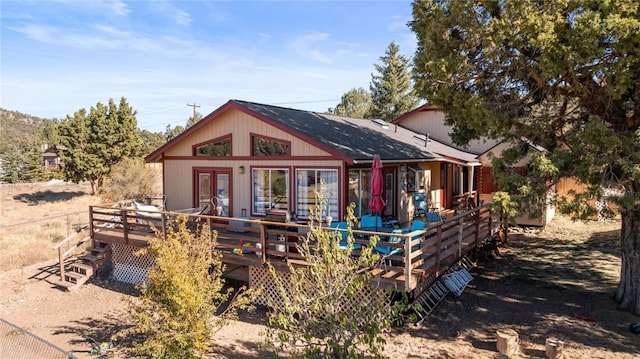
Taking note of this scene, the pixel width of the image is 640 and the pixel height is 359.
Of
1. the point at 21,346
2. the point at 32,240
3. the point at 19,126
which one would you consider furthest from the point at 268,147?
the point at 19,126

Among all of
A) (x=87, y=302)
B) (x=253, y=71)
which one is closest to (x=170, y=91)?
(x=253, y=71)

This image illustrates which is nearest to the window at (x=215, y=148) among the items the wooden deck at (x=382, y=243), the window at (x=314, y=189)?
the wooden deck at (x=382, y=243)

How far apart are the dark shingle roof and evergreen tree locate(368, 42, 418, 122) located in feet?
98.1

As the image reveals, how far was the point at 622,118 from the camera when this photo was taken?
864cm

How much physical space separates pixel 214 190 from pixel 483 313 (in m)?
9.00

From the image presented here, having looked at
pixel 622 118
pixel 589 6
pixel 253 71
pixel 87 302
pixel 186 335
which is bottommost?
pixel 87 302

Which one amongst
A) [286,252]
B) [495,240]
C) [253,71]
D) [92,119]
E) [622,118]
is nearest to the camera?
[622,118]

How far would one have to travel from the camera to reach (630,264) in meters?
9.10

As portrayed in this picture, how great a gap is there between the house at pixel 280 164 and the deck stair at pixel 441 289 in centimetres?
308

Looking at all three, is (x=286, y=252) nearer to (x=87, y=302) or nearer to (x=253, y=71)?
(x=87, y=302)

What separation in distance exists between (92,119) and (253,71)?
15.0 m

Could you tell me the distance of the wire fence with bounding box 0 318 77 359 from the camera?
764cm

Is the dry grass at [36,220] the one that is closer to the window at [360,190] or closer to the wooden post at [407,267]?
the window at [360,190]

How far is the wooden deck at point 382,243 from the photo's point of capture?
315 inches
